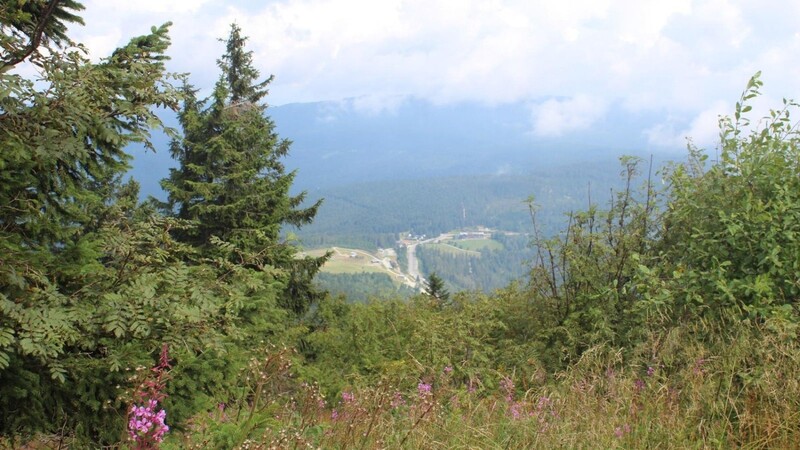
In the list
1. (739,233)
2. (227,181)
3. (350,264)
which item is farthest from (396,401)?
(350,264)

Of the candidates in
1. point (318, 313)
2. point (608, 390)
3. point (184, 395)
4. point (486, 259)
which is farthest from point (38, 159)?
point (486, 259)

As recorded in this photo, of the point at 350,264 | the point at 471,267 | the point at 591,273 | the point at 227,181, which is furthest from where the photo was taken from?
the point at 471,267

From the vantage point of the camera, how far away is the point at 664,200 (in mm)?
7082

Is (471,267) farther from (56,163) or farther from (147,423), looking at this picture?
(147,423)

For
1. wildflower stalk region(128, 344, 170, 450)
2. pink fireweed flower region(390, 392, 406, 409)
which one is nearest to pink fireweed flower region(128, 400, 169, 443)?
wildflower stalk region(128, 344, 170, 450)

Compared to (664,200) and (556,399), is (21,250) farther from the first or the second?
(664,200)

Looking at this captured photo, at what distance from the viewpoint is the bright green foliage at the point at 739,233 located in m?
4.90

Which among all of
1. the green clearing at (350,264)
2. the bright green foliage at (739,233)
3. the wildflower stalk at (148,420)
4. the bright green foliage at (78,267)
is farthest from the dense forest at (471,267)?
the wildflower stalk at (148,420)

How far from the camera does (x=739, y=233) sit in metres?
5.30

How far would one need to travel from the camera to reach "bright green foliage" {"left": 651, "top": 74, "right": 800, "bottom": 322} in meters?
4.90

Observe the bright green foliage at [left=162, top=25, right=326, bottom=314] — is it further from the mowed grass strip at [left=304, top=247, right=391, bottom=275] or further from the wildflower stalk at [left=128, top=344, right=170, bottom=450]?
the mowed grass strip at [left=304, top=247, right=391, bottom=275]

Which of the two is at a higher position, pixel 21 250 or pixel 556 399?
pixel 21 250

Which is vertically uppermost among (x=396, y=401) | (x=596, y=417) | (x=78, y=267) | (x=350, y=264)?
(x=78, y=267)

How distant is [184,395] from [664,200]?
611cm
